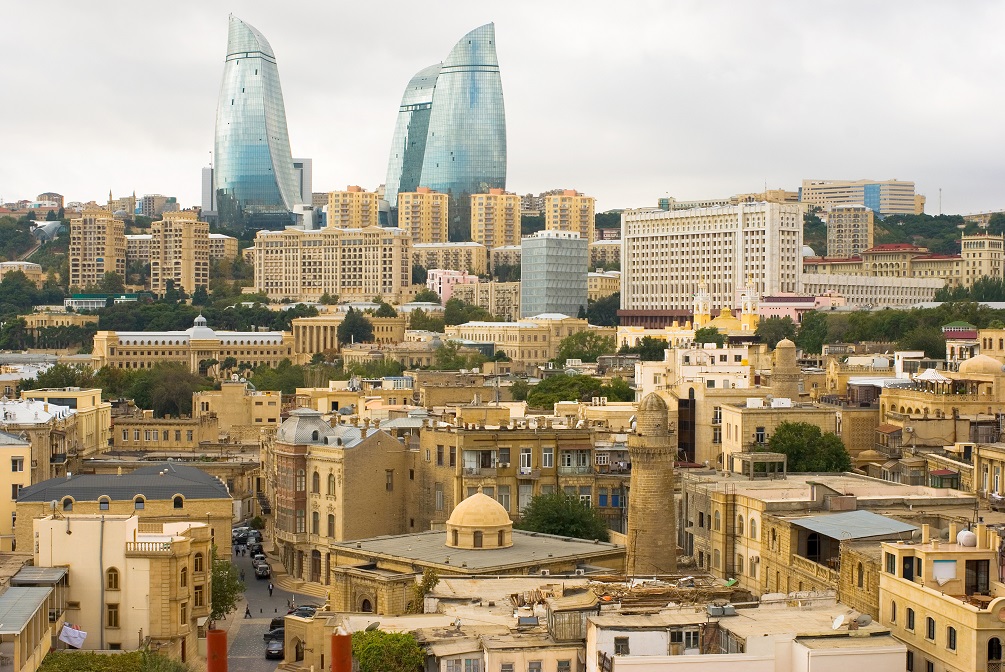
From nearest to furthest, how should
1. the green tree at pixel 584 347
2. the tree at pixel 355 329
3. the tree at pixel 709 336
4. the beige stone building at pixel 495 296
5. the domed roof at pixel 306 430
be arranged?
the domed roof at pixel 306 430 → the tree at pixel 709 336 → the green tree at pixel 584 347 → the tree at pixel 355 329 → the beige stone building at pixel 495 296

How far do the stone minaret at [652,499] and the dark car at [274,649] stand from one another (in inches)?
356

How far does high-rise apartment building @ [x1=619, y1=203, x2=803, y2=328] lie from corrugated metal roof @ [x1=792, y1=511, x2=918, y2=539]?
120 metres

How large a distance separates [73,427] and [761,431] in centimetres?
2809

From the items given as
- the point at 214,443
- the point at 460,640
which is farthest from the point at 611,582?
the point at 214,443

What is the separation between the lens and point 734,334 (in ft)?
382

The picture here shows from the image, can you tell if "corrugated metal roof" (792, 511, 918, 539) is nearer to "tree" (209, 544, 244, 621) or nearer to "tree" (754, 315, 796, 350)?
"tree" (209, 544, 244, 621)

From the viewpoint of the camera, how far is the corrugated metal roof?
39.5 m

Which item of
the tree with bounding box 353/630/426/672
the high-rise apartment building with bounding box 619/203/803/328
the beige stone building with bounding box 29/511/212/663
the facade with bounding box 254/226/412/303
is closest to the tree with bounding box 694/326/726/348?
the high-rise apartment building with bounding box 619/203/803/328

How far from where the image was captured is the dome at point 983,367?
6812cm

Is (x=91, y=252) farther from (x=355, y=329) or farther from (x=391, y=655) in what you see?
(x=391, y=655)

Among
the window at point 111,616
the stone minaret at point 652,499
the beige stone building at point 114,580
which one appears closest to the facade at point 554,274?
the stone minaret at point 652,499

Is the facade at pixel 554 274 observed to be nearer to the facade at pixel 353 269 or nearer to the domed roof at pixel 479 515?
the facade at pixel 353 269

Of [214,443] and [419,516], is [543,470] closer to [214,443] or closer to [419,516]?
[419,516]

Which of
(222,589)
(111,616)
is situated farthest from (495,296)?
(111,616)
